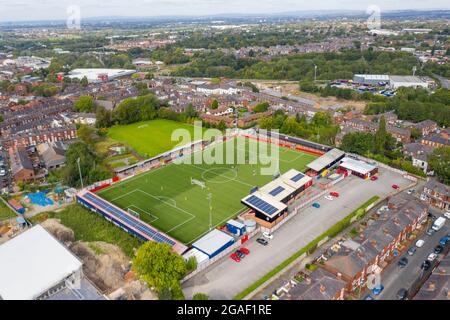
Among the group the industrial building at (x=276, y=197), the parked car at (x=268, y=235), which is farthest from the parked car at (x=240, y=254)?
the industrial building at (x=276, y=197)

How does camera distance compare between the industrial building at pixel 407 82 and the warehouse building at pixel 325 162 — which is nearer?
the warehouse building at pixel 325 162

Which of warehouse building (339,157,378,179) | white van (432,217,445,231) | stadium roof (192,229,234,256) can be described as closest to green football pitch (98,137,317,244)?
stadium roof (192,229,234,256)

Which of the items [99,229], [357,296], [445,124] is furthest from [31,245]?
[445,124]

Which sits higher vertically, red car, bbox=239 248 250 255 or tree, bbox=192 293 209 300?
tree, bbox=192 293 209 300

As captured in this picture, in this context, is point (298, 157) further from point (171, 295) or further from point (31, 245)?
point (31, 245)

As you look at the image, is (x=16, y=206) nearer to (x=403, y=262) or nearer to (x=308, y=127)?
(x=403, y=262)

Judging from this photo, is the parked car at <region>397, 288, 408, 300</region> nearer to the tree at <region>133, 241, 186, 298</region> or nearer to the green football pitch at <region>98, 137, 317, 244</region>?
the tree at <region>133, 241, 186, 298</region>

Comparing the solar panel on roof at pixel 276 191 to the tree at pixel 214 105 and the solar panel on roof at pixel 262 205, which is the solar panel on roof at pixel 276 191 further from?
the tree at pixel 214 105
